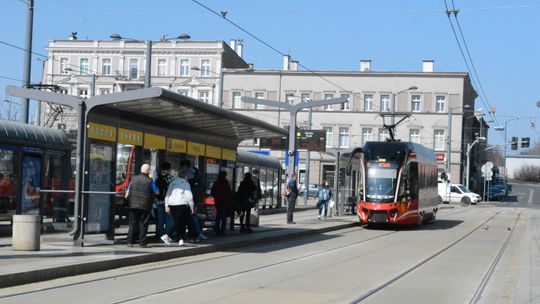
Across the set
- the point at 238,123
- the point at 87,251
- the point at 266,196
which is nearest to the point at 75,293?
the point at 87,251

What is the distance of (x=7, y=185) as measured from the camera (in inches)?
736

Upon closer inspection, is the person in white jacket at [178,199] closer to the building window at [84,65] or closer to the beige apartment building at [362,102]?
the beige apartment building at [362,102]

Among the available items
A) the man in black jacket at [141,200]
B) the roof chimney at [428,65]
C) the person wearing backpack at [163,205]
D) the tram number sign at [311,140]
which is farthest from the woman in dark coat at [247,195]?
the roof chimney at [428,65]

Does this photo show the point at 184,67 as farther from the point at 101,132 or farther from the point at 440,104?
the point at 101,132

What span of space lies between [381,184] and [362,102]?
5473cm

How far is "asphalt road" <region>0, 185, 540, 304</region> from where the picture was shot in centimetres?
1056

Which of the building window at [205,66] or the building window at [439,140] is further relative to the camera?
the building window at [205,66]

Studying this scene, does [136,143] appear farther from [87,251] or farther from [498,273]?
[498,273]

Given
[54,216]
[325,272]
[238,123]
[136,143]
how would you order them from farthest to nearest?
[238,123], [136,143], [54,216], [325,272]

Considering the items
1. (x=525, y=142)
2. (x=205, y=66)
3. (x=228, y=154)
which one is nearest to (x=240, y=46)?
(x=205, y=66)

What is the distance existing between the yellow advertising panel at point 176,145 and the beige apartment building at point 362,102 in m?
60.2

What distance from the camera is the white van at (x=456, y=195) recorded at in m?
Answer: 65.2

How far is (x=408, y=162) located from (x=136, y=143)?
527 inches

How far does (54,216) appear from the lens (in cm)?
1534
